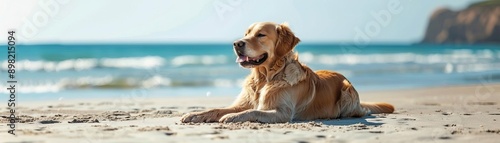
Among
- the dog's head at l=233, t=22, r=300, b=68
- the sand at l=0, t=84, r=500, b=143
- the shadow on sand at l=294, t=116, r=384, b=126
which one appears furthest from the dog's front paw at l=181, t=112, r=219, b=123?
the shadow on sand at l=294, t=116, r=384, b=126

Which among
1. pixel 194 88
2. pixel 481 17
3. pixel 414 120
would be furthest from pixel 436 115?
pixel 481 17

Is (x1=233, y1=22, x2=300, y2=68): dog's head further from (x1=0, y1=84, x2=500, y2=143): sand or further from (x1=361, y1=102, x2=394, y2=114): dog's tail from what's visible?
(x1=361, y1=102, x2=394, y2=114): dog's tail

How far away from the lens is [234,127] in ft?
19.8

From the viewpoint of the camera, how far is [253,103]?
6906mm

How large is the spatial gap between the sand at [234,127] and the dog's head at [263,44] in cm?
65

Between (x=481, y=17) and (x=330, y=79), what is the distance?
104 metres

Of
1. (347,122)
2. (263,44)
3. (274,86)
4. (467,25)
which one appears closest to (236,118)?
(274,86)

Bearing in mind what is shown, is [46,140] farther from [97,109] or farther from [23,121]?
[97,109]

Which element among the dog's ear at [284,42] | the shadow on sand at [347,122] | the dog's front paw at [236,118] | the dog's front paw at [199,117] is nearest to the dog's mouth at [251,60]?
the dog's ear at [284,42]

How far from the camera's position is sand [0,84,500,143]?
5352 mm

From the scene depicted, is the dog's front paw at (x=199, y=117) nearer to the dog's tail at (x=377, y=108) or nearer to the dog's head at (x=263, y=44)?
the dog's head at (x=263, y=44)

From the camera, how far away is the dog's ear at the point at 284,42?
6.65 m

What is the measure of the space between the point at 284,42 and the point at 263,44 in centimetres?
23

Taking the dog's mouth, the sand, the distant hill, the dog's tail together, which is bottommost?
the sand
